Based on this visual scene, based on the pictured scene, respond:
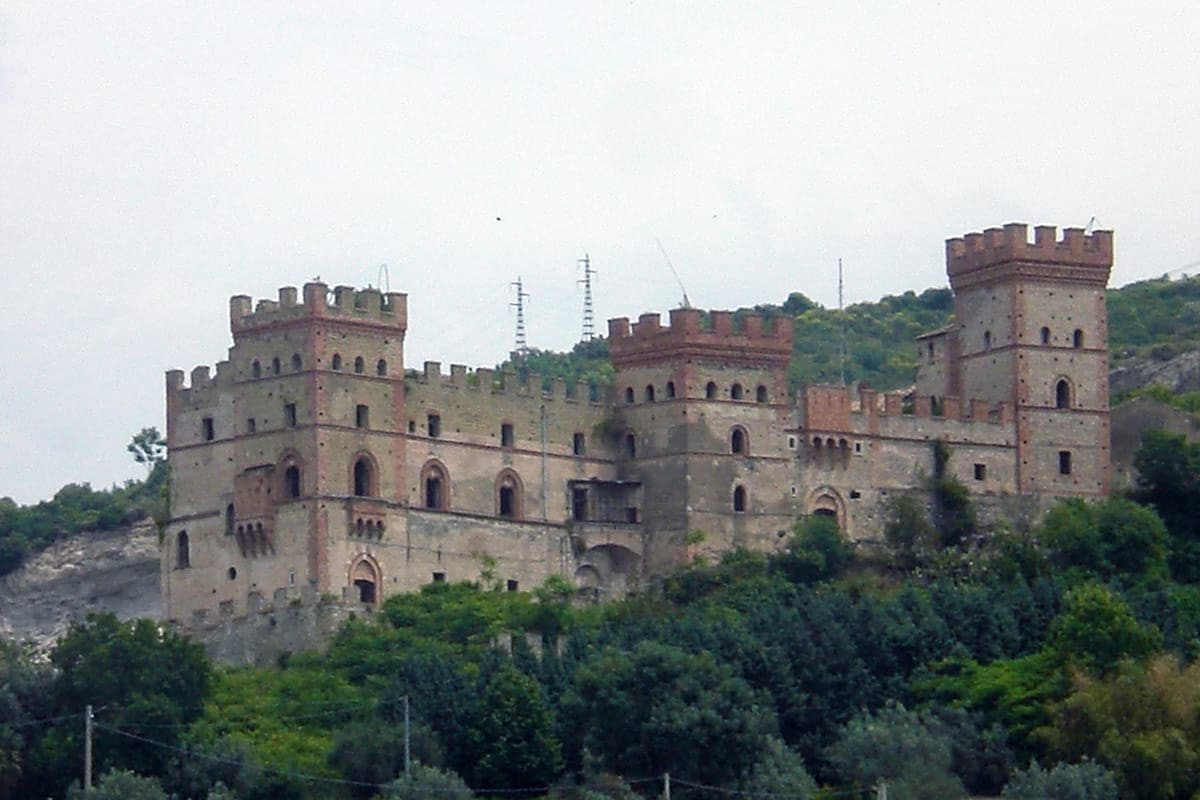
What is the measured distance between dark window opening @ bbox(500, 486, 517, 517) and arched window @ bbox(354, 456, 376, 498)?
14.7 feet

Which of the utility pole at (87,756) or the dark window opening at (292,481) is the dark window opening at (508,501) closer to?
the dark window opening at (292,481)

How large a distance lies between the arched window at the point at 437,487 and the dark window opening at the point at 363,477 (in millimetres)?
2039

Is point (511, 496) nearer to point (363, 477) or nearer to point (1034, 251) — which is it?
point (363, 477)

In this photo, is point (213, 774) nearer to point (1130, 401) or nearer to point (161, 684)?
point (161, 684)

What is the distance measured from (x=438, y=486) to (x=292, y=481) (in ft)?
13.2

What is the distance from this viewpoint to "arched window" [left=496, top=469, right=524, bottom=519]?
98.8m

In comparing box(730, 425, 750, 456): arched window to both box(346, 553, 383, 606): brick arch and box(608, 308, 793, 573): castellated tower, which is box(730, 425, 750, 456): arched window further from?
box(346, 553, 383, 606): brick arch

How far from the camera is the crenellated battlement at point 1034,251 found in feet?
340

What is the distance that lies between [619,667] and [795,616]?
7.05 m

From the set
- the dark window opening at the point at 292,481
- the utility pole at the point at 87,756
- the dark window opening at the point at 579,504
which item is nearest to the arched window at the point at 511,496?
the dark window opening at the point at 579,504

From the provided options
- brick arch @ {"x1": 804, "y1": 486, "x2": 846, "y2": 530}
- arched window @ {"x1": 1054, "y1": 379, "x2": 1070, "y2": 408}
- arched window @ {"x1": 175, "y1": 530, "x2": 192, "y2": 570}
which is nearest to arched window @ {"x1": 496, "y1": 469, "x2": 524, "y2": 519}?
brick arch @ {"x1": 804, "y1": 486, "x2": 846, "y2": 530}

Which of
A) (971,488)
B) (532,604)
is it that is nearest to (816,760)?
(532,604)

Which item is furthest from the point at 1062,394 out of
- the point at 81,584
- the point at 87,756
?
the point at 87,756

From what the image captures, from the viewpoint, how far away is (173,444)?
320 feet
